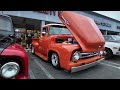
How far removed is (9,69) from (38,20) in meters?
15.1

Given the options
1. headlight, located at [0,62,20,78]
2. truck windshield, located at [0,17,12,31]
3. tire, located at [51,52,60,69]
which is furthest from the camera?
tire, located at [51,52,60,69]

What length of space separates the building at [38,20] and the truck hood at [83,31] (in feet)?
5.48

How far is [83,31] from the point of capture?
14.6 feet

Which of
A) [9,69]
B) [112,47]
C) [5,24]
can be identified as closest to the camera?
[9,69]

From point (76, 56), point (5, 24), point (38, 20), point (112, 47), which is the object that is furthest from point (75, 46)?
point (38, 20)

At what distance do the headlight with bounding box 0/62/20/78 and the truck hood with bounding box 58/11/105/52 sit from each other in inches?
99.8

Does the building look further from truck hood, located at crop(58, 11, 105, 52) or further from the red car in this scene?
the red car

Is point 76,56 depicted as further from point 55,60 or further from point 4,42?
point 4,42

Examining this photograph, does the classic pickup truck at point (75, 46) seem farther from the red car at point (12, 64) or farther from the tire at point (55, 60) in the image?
the red car at point (12, 64)

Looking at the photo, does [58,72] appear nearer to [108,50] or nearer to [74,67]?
[74,67]

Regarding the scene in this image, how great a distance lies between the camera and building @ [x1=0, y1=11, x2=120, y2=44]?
14.4 m

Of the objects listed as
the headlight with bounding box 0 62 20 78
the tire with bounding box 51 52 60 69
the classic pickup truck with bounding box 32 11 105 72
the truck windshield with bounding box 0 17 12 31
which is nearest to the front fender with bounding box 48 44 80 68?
the classic pickup truck with bounding box 32 11 105 72

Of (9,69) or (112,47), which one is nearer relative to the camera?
(9,69)
